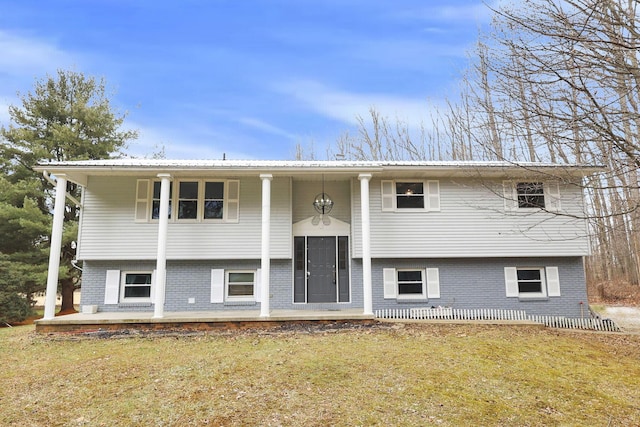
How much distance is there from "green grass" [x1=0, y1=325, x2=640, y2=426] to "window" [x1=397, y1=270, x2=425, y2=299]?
102 inches

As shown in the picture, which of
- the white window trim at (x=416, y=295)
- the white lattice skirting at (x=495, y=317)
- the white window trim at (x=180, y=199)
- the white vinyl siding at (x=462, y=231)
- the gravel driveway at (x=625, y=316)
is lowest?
the gravel driveway at (x=625, y=316)

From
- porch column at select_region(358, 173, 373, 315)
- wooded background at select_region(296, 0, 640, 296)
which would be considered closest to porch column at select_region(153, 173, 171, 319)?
porch column at select_region(358, 173, 373, 315)

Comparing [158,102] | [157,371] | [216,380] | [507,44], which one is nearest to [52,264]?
[157,371]

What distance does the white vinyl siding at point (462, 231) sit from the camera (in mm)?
11000

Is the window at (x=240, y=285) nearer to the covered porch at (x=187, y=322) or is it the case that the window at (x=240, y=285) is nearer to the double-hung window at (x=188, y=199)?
the covered porch at (x=187, y=322)

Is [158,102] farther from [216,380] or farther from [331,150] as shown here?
[216,380]

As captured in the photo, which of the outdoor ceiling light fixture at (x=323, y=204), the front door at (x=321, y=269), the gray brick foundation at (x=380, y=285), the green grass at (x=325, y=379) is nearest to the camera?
the green grass at (x=325, y=379)

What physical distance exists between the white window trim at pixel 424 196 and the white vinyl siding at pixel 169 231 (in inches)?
115

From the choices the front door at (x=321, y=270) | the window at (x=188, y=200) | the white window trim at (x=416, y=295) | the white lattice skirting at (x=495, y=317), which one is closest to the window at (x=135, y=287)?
the window at (x=188, y=200)

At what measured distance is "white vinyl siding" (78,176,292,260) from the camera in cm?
1084

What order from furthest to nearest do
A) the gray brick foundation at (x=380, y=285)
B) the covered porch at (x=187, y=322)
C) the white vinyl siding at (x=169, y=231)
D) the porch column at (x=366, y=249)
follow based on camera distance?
the gray brick foundation at (x=380, y=285) → the white vinyl siding at (x=169, y=231) → the porch column at (x=366, y=249) → the covered porch at (x=187, y=322)

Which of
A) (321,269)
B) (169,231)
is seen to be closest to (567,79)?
(321,269)

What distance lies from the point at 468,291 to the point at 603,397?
6076 mm

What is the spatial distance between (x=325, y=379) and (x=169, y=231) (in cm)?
725
